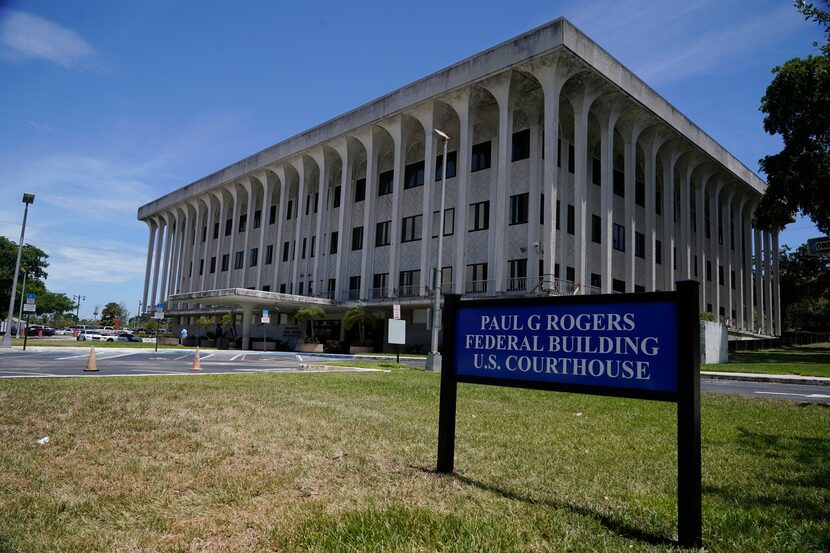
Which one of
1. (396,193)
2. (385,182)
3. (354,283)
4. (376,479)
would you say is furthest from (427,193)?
(376,479)

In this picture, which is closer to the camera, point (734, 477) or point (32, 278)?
point (734, 477)

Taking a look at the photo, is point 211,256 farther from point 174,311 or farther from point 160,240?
point 160,240

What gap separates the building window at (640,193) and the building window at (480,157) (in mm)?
12196

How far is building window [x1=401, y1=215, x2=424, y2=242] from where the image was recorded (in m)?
40.5

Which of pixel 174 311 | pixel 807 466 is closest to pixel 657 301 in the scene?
pixel 807 466

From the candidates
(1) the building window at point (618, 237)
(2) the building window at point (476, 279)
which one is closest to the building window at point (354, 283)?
(2) the building window at point (476, 279)

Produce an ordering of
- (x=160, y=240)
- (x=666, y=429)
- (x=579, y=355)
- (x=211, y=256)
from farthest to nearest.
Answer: (x=160, y=240) → (x=211, y=256) → (x=666, y=429) → (x=579, y=355)

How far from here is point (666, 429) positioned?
297 inches

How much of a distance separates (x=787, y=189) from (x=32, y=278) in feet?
352

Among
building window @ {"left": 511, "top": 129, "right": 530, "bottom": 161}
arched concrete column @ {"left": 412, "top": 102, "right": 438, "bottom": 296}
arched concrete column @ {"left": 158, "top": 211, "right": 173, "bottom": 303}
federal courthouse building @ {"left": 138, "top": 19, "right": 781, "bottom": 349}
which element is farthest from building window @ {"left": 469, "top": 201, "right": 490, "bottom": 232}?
arched concrete column @ {"left": 158, "top": 211, "right": 173, "bottom": 303}

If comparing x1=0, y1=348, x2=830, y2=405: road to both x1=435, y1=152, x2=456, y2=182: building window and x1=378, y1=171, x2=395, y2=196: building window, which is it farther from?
x1=378, y1=171, x2=395, y2=196: building window

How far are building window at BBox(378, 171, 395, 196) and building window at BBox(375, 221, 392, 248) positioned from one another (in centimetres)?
253

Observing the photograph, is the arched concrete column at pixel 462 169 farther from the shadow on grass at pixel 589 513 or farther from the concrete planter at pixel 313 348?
the shadow on grass at pixel 589 513

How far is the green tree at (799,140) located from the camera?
99.7ft
